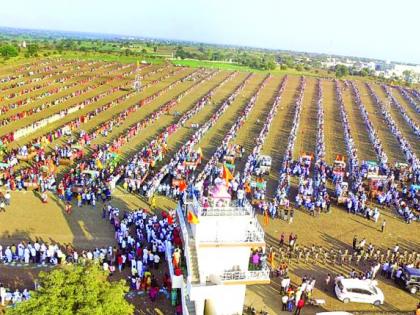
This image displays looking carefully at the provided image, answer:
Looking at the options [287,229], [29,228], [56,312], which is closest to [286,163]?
[287,229]

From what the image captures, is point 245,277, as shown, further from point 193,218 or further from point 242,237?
point 193,218

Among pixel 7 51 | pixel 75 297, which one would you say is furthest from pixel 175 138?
pixel 7 51

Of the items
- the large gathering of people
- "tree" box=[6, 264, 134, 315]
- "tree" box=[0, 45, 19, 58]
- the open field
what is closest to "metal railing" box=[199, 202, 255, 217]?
"tree" box=[6, 264, 134, 315]

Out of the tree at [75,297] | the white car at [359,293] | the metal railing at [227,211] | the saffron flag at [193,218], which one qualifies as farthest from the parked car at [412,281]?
the tree at [75,297]

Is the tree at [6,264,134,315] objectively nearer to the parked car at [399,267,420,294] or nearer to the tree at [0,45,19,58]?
the parked car at [399,267,420,294]

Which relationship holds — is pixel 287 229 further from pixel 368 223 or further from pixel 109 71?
pixel 109 71

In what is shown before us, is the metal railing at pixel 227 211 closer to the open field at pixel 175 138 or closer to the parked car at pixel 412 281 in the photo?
the open field at pixel 175 138
